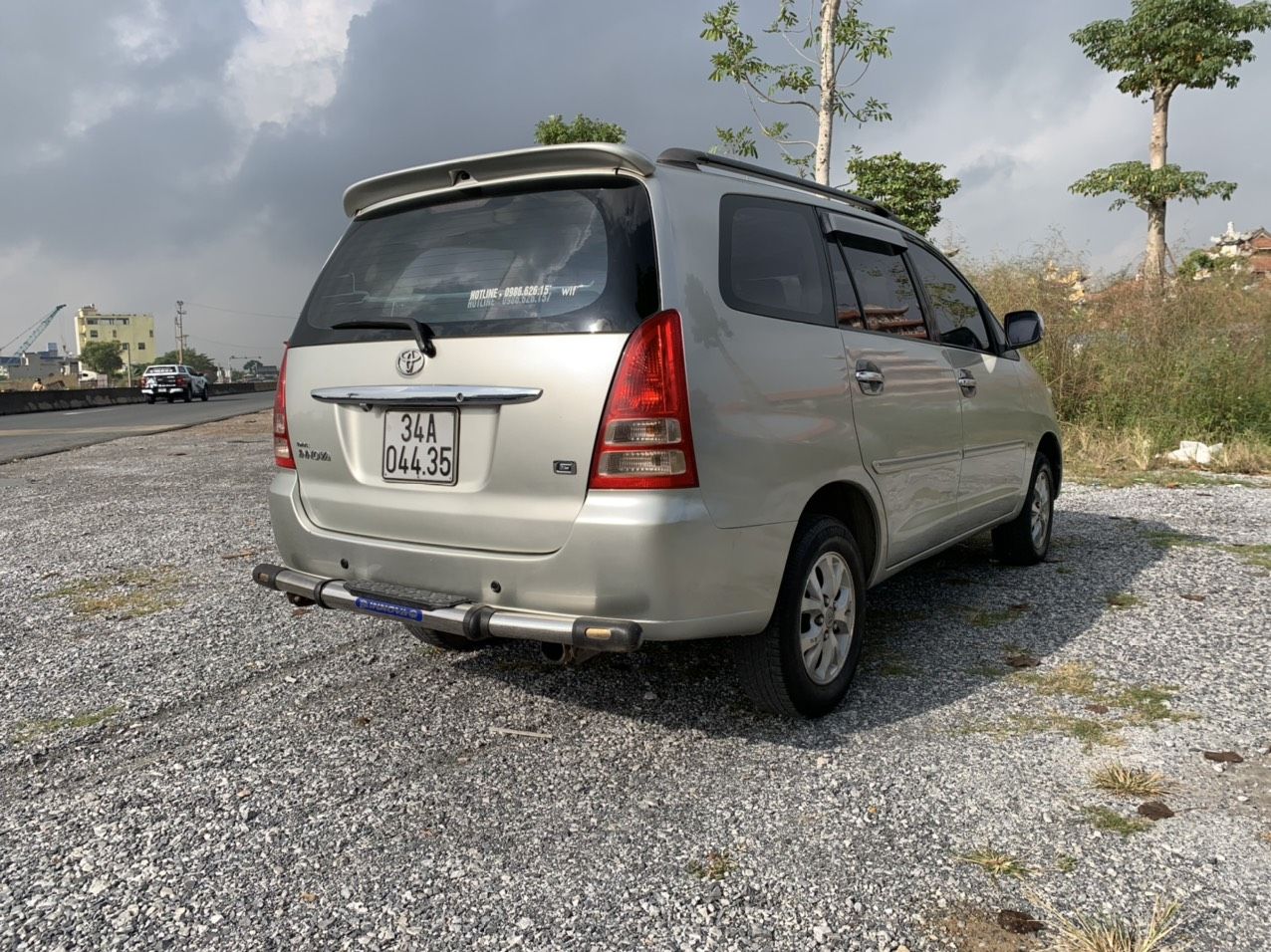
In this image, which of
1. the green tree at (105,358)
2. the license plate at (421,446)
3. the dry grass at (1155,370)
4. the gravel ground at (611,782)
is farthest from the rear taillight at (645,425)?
the green tree at (105,358)

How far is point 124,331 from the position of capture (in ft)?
621

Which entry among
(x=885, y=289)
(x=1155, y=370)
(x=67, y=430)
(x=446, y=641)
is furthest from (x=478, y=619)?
(x=67, y=430)

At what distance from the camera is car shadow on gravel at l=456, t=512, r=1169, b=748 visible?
3529 mm

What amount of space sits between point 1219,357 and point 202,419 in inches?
790

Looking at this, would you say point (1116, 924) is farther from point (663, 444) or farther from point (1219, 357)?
point (1219, 357)

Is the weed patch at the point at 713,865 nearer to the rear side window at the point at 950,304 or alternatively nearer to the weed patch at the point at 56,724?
the weed patch at the point at 56,724

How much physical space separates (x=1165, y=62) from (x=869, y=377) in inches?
921

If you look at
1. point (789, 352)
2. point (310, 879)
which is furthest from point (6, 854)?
point (789, 352)

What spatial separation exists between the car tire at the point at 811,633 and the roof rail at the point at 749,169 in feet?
4.28

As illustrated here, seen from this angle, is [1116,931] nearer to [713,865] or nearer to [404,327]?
[713,865]

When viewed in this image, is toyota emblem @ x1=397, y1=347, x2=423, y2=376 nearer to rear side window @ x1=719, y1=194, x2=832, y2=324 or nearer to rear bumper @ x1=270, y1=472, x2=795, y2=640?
rear bumper @ x1=270, y1=472, x2=795, y2=640

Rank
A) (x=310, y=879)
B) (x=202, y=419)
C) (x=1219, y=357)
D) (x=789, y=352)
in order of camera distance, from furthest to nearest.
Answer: (x=202, y=419)
(x=1219, y=357)
(x=789, y=352)
(x=310, y=879)

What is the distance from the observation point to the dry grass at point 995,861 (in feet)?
7.98

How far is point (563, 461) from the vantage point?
2.80 m
